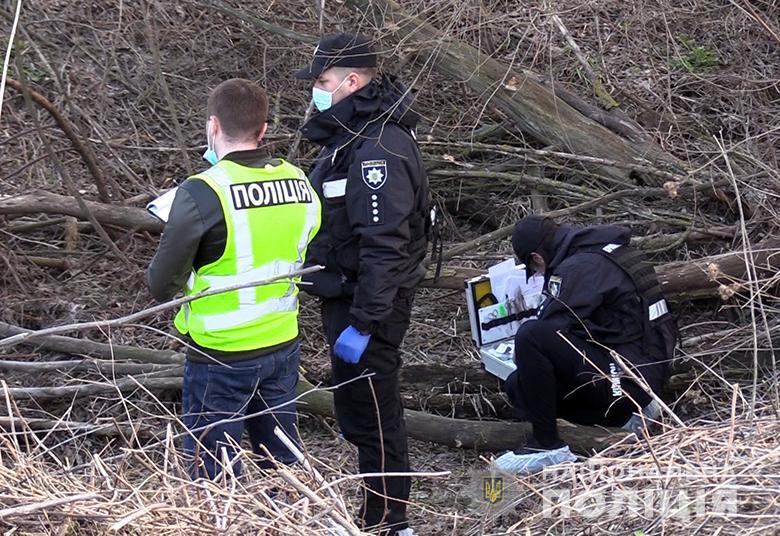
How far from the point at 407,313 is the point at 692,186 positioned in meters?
2.31

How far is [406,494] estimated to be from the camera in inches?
152

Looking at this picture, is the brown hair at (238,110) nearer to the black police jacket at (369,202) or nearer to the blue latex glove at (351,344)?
the black police jacket at (369,202)

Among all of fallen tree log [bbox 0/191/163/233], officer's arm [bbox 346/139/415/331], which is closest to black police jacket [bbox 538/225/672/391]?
officer's arm [bbox 346/139/415/331]

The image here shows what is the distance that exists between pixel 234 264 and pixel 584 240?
174cm

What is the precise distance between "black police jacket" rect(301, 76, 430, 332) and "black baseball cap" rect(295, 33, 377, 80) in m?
0.10

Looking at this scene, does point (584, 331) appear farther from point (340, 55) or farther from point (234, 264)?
point (234, 264)

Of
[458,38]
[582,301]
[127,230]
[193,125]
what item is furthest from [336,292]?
[193,125]

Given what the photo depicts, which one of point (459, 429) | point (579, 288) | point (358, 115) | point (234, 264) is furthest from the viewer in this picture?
point (459, 429)

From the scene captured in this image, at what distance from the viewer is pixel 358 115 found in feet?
12.2

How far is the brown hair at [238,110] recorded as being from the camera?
3.31 m

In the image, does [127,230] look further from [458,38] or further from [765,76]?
[765,76]

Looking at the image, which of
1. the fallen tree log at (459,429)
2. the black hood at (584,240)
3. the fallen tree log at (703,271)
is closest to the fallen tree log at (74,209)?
the fallen tree log at (459,429)

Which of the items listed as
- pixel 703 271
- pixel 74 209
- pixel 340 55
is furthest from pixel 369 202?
pixel 703 271

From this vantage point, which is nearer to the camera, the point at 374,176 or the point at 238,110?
the point at 238,110
